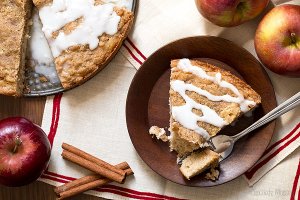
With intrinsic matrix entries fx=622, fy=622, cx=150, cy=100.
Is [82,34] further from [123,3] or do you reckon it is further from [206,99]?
[206,99]

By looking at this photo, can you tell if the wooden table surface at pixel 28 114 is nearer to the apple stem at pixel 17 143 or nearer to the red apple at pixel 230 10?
the apple stem at pixel 17 143

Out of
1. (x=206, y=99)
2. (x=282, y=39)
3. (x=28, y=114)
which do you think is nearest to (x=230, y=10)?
(x=282, y=39)

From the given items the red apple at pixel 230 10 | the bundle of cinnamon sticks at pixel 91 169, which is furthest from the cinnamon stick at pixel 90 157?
the red apple at pixel 230 10

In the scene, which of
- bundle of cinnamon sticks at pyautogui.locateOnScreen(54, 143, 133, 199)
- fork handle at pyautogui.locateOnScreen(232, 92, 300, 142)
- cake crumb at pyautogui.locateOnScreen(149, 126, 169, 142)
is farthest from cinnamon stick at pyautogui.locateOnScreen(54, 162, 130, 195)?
fork handle at pyautogui.locateOnScreen(232, 92, 300, 142)

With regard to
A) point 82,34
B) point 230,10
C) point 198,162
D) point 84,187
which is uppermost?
point 230,10

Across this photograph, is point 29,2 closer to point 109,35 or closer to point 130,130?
point 109,35

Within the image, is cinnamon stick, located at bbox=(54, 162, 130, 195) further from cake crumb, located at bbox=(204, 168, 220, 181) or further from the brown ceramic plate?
cake crumb, located at bbox=(204, 168, 220, 181)

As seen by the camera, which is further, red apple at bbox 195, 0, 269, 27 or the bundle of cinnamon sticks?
the bundle of cinnamon sticks
